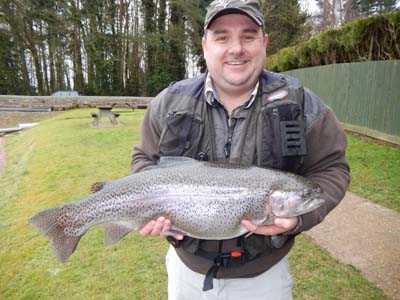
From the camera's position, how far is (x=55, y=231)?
7.75ft

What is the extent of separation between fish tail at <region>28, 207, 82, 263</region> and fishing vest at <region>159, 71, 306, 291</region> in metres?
0.70

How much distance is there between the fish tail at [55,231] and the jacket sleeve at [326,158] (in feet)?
4.94

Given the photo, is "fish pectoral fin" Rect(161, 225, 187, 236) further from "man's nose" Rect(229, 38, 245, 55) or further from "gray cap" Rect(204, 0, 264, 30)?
"gray cap" Rect(204, 0, 264, 30)

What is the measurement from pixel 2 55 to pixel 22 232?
36019mm

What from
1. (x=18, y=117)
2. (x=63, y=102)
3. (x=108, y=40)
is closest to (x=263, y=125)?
(x=18, y=117)

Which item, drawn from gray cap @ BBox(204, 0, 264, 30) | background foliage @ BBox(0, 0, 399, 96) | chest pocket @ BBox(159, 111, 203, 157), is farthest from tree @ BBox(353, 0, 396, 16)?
chest pocket @ BBox(159, 111, 203, 157)

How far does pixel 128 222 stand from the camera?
233 centimetres

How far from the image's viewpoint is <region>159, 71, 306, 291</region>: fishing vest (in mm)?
2211

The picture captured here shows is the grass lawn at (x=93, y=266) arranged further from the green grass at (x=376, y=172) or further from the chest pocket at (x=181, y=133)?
the chest pocket at (x=181, y=133)

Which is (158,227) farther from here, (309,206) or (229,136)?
(309,206)

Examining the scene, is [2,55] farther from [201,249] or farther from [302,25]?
[201,249]

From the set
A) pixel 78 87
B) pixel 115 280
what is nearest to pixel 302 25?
pixel 78 87

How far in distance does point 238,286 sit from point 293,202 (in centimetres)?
70

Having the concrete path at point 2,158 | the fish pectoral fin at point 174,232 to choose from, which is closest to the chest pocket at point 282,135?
the fish pectoral fin at point 174,232
